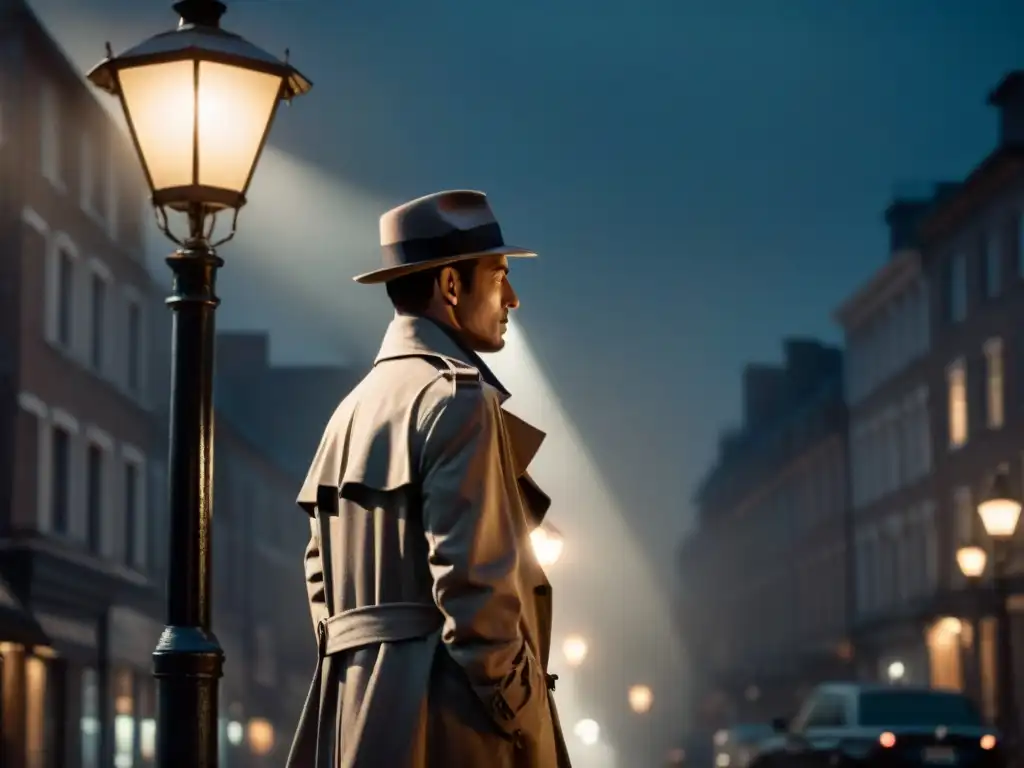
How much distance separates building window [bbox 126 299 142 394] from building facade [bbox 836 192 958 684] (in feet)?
68.6

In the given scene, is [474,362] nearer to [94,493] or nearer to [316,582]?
[316,582]

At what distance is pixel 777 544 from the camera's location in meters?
81.7

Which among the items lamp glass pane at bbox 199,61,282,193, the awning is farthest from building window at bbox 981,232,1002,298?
lamp glass pane at bbox 199,61,282,193

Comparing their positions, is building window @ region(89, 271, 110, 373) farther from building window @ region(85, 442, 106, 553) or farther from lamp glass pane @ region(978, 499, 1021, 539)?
lamp glass pane @ region(978, 499, 1021, 539)

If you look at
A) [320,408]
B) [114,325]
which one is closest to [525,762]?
[114,325]

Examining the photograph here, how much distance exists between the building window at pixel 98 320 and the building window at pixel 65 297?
4.73 ft

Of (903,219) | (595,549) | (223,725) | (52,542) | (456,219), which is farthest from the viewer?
(595,549)

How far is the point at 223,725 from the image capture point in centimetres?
5119

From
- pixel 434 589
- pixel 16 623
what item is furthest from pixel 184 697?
pixel 16 623

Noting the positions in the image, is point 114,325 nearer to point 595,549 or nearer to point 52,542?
point 52,542

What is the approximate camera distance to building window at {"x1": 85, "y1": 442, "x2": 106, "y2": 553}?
3659cm

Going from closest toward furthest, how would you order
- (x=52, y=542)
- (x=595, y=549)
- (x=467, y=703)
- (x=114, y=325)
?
(x=467, y=703) < (x=52, y=542) < (x=114, y=325) < (x=595, y=549)

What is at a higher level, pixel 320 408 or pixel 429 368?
pixel 320 408

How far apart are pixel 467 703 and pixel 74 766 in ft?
103
